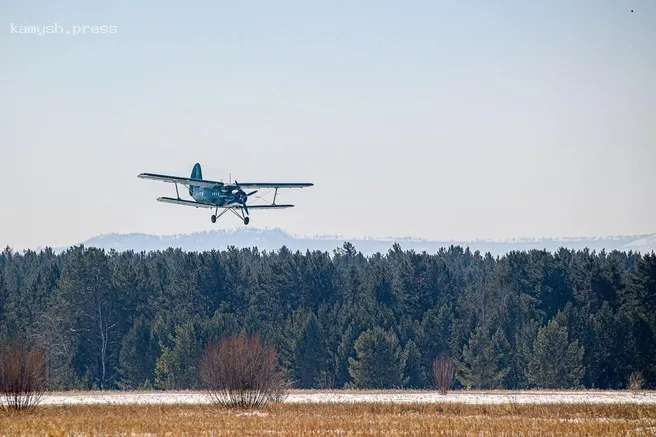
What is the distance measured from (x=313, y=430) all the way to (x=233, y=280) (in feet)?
278

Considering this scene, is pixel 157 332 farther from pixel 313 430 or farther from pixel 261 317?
pixel 313 430

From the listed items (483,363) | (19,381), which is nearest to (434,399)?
(19,381)

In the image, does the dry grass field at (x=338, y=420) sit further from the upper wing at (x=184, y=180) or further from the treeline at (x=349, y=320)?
the treeline at (x=349, y=320)

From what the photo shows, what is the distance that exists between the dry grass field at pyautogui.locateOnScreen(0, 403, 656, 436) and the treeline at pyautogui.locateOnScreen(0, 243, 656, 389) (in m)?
49.7

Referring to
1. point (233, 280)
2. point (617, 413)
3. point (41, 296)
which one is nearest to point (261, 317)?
point (233, 280)

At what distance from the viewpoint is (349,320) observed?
108 metres

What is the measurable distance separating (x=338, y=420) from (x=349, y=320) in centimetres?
6672

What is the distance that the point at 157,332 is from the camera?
107312 mm

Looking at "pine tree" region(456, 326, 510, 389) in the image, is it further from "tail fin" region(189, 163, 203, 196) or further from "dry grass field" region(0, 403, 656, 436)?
"dry grass field" region(0, 403, 656, 436)

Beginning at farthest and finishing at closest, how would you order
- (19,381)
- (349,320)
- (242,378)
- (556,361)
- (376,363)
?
(349,320), (376,363), (556,361), (242,378), (19,381)

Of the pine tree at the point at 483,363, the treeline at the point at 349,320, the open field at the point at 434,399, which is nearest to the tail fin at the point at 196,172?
the open field at the point at 434,399

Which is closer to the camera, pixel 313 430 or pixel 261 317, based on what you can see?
pixel 313 430

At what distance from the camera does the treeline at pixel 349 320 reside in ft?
327

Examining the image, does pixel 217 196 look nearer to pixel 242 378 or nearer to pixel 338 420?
pixel 242 378
